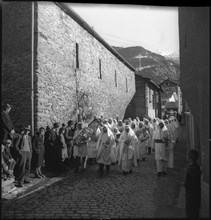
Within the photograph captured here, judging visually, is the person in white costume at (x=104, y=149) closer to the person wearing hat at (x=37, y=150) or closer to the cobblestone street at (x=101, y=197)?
the cobblestone street at (x=101, y=197)

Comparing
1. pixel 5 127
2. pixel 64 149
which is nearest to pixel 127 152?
pixel 64 149

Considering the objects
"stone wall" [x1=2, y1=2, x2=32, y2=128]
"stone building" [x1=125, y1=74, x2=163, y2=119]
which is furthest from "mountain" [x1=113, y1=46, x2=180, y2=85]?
"stone wall" [x1=2, y1=2, x2=32, y2=128]

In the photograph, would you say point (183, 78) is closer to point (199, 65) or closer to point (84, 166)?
point (199, 65)

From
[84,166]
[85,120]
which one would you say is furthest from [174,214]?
[85,120]

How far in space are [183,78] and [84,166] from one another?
4832 mm

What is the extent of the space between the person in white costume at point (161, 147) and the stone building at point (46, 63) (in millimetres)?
4462

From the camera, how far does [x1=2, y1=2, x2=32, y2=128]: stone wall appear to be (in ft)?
32.6

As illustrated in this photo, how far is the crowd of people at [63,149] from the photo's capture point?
24.5 ft

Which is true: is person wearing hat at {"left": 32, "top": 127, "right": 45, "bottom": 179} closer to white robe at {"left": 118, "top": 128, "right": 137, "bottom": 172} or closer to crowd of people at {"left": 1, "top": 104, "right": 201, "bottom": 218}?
crowd of people at {"left": 1, "top": 104, "right": 201, "bottom": 218}

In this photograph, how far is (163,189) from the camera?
708 centimetres

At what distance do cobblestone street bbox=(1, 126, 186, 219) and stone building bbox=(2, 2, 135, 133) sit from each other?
3171 millimetres

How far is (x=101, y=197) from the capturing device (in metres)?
6.39

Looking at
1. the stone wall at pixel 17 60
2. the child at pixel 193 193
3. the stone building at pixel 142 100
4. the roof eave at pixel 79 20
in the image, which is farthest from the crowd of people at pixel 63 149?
the stone building at pixel 142 100

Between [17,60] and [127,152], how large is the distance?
5610 mm
